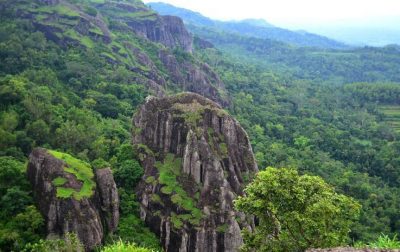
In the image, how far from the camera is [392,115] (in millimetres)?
160125

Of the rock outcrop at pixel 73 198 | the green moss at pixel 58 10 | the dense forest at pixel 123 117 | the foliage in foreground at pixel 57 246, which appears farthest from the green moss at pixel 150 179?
the green moss at pixel 58 10

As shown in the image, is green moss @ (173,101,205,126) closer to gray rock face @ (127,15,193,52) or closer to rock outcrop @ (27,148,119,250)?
rock outcrop @ (27,148,119,250)

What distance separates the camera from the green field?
150600 millimetres

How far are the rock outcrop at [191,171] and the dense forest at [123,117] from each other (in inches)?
78.3

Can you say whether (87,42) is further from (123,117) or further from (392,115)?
(392,115)

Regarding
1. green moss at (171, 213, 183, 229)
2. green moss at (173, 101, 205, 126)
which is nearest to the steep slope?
green moss at (173, 101, 205, 126)

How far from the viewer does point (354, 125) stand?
472 feet

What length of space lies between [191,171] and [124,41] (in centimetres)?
10130

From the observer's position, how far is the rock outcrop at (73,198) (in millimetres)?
39000

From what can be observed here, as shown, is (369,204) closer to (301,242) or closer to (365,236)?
(365,236)

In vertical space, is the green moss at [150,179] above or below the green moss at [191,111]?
below

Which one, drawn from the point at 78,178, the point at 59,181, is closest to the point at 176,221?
the point at 78,178

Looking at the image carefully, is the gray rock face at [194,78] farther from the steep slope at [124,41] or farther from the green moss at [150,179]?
the green moss at [150,179]

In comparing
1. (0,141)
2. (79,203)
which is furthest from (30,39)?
(79,203)
